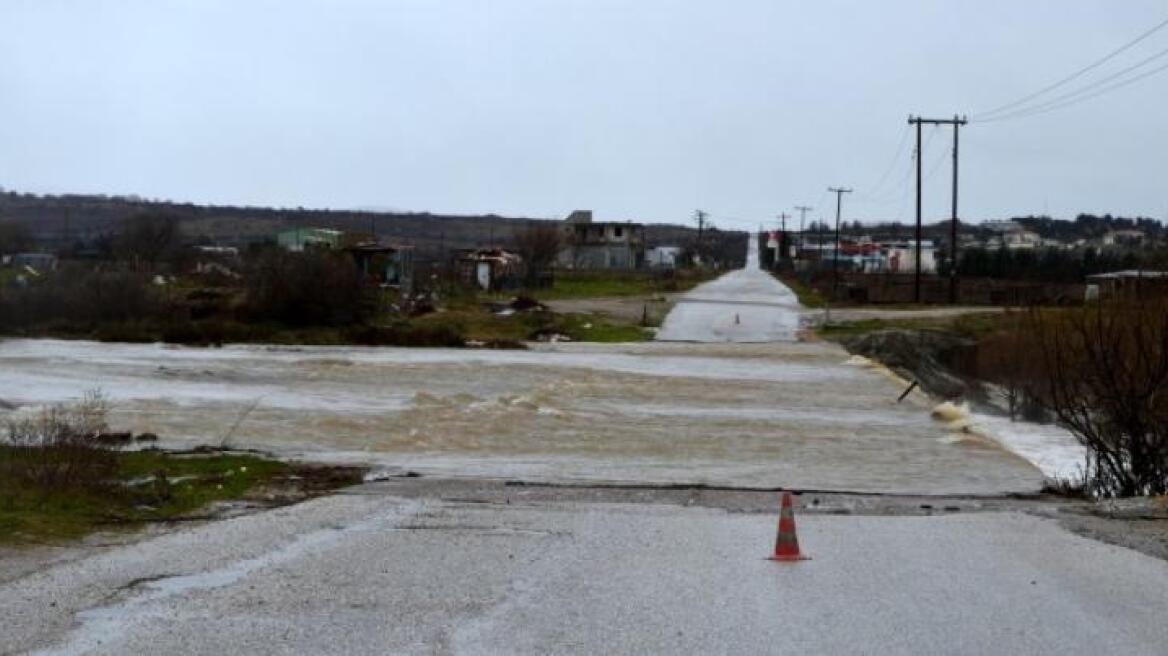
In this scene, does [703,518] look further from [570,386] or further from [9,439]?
[570,386]

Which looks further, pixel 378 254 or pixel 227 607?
pixel 378 254

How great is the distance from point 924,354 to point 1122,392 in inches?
1231

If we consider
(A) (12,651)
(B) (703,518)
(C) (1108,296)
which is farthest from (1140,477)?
(A) (12,651)

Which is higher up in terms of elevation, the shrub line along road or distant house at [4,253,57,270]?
distant house at [4,253,57,270]

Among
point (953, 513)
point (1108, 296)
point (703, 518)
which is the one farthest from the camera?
point (1108, 296)

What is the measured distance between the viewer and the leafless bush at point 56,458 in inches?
579

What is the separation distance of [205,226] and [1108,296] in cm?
18653

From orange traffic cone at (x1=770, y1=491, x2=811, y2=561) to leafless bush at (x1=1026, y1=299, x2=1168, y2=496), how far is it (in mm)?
9750

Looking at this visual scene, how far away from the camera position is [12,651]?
300 inches

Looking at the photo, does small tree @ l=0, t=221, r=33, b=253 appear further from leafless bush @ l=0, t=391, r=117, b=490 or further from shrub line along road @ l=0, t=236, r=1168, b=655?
shrub line along road @ l=0, t=236, r=1168, b=655

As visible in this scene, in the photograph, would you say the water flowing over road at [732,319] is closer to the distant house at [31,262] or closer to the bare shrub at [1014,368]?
the bare shrub at [1014,368]

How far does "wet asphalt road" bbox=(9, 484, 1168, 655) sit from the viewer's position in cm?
812

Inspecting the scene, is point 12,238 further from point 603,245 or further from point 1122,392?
point 1122,392

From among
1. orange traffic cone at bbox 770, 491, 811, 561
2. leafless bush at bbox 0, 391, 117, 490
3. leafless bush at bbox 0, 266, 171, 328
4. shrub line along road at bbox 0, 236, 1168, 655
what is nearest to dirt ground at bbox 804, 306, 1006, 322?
leafless bush at bbox 0, 266, 171, 328
